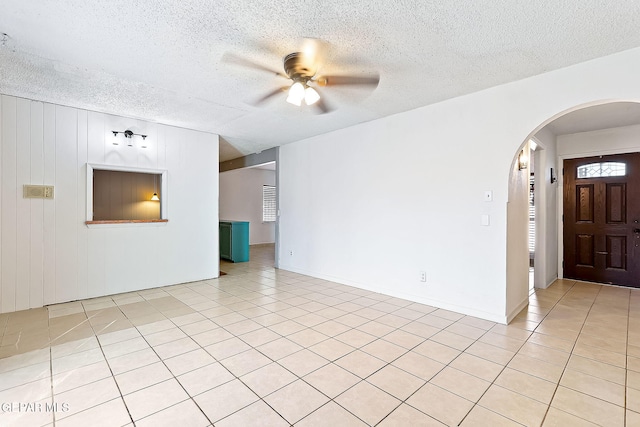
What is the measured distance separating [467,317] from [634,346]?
134cm

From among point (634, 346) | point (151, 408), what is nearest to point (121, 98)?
point (151, 408)

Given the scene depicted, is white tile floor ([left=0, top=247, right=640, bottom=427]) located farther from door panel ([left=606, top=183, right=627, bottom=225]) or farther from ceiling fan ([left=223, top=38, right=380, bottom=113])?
ceiling fan ([left=223, top=38, right=380, bottom=113])

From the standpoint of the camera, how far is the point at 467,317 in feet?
10.9

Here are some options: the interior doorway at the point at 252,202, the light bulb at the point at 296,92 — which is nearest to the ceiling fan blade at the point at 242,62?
the light bulb at the point at 296,92

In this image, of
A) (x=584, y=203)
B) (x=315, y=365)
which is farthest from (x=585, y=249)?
(x=315, y=365)

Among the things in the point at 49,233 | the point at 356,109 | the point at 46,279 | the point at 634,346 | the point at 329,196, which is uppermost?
the point at 356,109

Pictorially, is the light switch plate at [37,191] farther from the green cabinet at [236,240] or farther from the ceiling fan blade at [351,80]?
the ceiling fan blade at [351,80]

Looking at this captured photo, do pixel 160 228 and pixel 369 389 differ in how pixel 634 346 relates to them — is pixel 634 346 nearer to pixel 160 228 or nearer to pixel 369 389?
pixel 369 389

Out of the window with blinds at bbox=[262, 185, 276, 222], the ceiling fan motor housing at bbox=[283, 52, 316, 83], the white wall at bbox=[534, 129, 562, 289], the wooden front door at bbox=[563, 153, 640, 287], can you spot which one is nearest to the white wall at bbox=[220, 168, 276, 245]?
the window with blinds at bbox=[262, 185, 276, 222]

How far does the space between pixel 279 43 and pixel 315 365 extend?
2.55 m

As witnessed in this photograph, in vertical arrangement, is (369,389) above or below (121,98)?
below

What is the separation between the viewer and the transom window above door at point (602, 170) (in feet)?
15.2

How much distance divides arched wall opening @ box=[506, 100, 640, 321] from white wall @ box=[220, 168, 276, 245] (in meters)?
7.19

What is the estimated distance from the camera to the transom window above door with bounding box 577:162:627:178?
4625 millimetres
